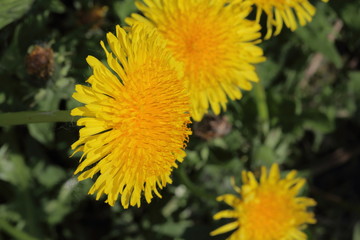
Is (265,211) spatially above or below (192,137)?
below

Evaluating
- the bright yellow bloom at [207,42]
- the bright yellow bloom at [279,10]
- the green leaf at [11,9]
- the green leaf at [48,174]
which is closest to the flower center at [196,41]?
the bright yellow bloom at [207,42]

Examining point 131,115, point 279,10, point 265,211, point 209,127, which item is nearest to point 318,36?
point 279,10

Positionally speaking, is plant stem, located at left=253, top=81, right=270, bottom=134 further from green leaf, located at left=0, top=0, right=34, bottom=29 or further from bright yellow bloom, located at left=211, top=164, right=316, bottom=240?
green leaf, located at left=0, top=0, right=34, bottom=29

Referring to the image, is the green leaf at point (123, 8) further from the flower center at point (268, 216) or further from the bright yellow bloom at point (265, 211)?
the flower center at point (268, 216)

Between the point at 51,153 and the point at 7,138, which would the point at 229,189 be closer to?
the point at 51,153

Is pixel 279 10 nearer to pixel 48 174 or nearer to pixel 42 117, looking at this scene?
pixel 42 117

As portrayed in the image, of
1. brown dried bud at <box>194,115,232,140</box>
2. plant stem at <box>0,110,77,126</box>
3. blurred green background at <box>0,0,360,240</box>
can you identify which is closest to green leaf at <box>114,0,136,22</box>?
blurred green background at <box>0,0,360,240</box>

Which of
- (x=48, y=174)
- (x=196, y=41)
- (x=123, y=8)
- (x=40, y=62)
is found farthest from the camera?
(x=48, y=174)
